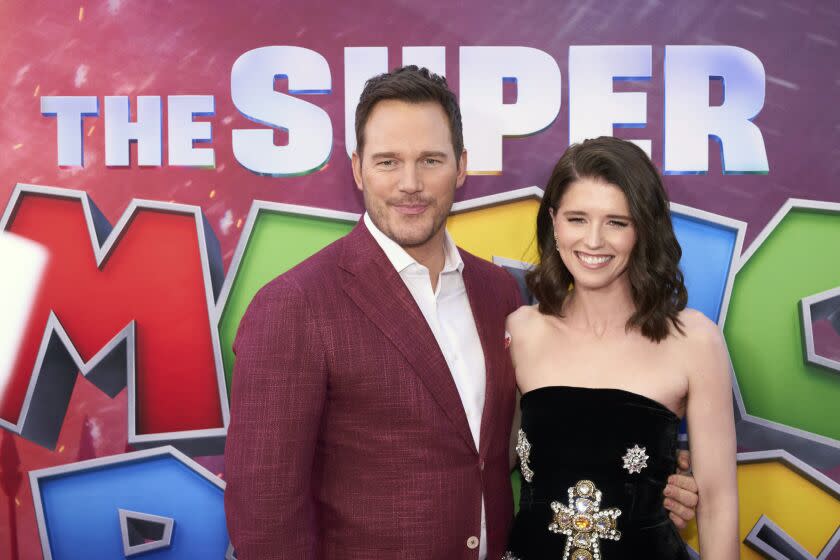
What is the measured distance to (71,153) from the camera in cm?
265

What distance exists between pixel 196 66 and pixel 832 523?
2.83m

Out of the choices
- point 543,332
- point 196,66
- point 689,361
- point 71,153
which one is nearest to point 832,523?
point 689,361

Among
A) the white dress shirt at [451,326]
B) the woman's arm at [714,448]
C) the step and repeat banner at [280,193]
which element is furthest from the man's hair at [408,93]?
the woman's arm at [714,448]

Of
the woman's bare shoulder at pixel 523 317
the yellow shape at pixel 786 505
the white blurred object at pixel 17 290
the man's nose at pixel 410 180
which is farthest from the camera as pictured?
the white blurred object at pixel 17 290

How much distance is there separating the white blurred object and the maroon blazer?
1.36m

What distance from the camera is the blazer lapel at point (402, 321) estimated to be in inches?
68.7

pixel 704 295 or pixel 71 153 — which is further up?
pixel 71 153

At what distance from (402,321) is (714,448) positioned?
900mm

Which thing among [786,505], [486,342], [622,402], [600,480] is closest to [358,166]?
[486,342]

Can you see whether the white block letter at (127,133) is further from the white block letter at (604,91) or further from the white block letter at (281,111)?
the white block letter at (604,91)

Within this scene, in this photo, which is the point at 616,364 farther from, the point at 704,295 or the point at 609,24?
the point at 609,24

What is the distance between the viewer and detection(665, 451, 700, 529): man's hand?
6.20 feet

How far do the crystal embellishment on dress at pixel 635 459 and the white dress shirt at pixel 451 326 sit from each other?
0.39 meters

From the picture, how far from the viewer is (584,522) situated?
1.85 m
